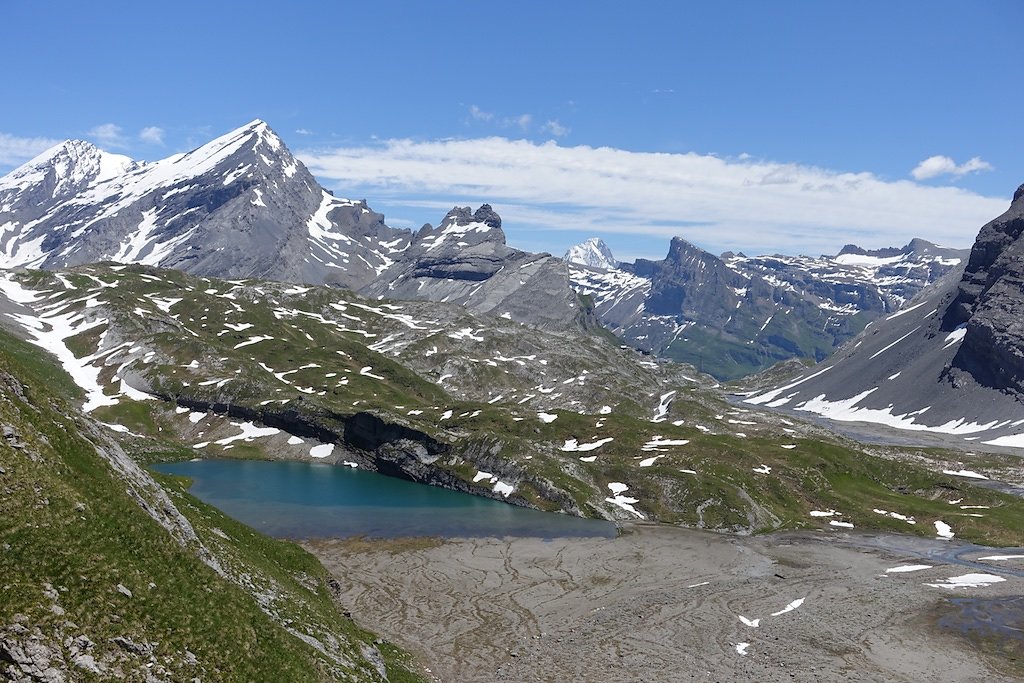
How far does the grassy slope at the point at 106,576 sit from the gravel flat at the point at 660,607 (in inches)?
896

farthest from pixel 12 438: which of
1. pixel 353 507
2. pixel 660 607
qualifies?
pixel 353 507

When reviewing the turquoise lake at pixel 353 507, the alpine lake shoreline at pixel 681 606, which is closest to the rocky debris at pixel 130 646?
the alpine lake shoreline at pixel 681 606

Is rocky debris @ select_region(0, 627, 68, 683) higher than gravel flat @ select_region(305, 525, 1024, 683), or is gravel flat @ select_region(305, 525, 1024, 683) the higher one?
rocky debris @ select_region(0, 627, 68, 683)

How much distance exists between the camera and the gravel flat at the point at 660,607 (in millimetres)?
62344

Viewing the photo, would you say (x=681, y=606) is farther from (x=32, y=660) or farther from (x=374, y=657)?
(x=32, y=660)

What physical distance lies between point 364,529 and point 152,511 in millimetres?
68490

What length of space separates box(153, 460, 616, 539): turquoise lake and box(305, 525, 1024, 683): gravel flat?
7.07 meters

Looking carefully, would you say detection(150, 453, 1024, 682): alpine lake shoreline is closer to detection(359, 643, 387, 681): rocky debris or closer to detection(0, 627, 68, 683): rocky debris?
detection(359, 643, 387, 681): rocky debris

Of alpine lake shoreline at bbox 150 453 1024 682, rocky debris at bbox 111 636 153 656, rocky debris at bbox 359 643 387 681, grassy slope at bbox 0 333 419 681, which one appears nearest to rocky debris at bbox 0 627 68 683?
grassy slope at bbox 0 333 419 681

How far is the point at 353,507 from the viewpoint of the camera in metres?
125

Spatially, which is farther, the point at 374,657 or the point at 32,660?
the point at 374,657

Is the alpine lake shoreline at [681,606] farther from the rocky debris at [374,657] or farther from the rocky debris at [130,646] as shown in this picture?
the rocky debris at [130,646]

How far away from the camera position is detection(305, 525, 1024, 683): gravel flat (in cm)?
6234

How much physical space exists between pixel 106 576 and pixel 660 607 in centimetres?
6071
